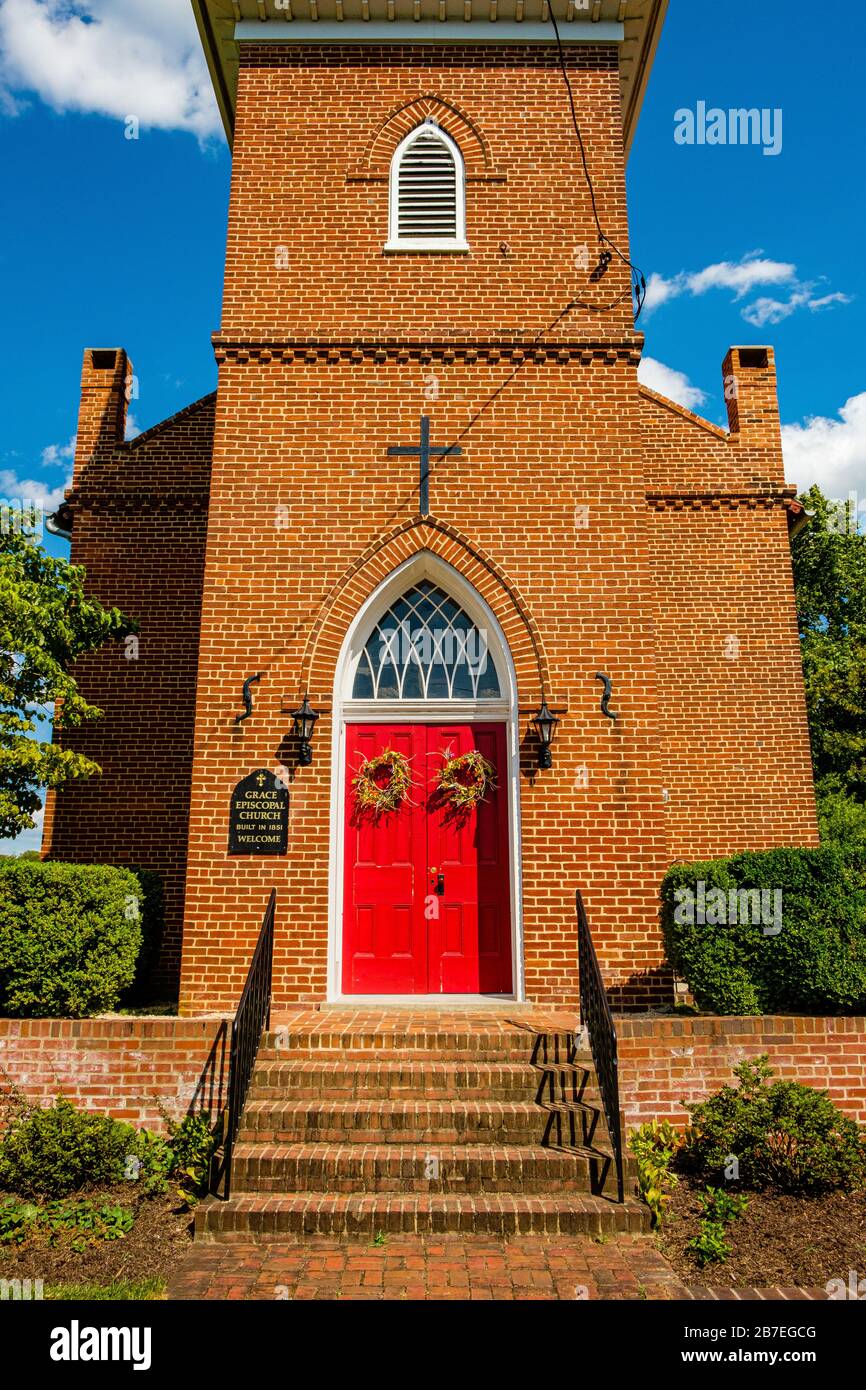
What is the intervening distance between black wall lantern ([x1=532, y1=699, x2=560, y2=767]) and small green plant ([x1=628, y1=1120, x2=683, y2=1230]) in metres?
3.00

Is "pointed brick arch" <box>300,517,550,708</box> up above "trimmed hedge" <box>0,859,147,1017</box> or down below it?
above

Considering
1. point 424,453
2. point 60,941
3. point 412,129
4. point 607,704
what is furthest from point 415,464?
point 60,941

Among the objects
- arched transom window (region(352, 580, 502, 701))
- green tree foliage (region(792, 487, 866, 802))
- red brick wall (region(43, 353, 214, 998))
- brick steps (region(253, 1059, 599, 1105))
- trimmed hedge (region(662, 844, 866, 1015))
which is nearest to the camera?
brick steps (region(253, 1059, 599, 1105))

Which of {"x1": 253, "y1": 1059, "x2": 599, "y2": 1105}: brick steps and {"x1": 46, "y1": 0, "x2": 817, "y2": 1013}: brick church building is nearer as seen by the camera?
{"x1": 253, "y1": 1059, "x2": 599, "y2": 1105}: brick steps

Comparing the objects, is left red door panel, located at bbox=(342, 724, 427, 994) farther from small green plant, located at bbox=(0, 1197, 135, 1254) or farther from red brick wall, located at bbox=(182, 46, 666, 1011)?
small green plant, located at bbox=(0, 1197, 135, 1254)

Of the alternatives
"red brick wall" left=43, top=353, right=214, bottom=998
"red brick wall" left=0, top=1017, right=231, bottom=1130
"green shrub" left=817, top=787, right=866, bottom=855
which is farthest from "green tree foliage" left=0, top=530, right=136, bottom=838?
"green shrub" left=817, top=787, right=866, bottom=855

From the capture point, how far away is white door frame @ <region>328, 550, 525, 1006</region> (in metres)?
7.91

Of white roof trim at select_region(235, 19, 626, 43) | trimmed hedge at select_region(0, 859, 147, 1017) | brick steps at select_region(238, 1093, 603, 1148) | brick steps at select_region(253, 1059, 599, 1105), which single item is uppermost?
white roof trim at select_region(235, 19, 626, 43)

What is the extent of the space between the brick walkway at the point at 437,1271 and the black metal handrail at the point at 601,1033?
575 millimetres

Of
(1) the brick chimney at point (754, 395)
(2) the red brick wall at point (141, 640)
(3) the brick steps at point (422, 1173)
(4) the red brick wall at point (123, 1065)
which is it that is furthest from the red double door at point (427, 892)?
(1) the brick chimney at point (754, 395)

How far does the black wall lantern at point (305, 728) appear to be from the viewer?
798cm

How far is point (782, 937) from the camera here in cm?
680

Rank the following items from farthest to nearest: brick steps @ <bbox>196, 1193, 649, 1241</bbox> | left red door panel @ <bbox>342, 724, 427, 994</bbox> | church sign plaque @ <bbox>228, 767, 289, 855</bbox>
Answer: left red door panel @ <bbox>342, 724, 427, 994</bbox>, church sign plaque @ <bbox>228, 767, 289, 855</bbox>, brick steps @ <bbox>196, 1193, 649, 1241</bbox>

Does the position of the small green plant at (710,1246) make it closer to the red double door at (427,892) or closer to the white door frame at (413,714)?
the white door frame at (413,714)
